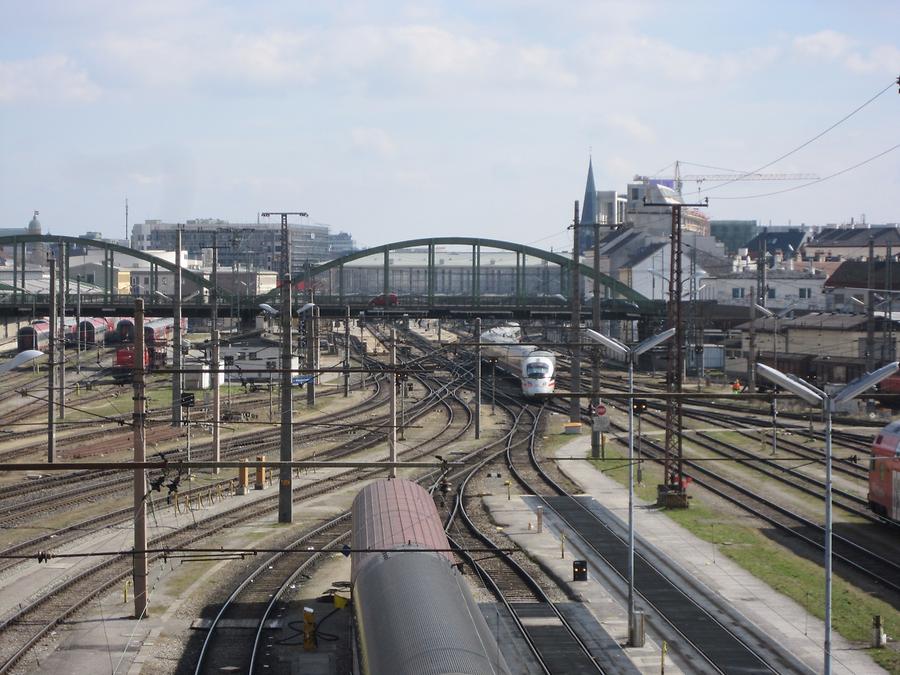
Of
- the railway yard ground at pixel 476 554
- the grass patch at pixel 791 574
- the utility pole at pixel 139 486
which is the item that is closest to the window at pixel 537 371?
the railway yard ground at pixel 476 554

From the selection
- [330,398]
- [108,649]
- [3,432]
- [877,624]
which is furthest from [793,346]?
[108,649]

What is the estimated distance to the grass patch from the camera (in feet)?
71.3

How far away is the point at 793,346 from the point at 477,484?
133 feet

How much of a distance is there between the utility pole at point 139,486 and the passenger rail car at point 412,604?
4157mm

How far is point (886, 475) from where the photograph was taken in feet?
95.8

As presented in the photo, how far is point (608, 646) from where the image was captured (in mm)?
20703

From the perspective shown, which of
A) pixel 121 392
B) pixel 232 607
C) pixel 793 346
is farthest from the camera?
pixel 793 346

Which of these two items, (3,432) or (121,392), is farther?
(121,392)

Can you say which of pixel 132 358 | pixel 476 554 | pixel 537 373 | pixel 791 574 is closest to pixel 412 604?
pixel 476 554

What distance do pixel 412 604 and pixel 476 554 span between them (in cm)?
1209

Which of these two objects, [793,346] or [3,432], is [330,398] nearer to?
[3,432]

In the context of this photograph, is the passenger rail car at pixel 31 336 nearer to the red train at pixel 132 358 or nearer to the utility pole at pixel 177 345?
the red train at pixel 132 358

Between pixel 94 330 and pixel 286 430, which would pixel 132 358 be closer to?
pixel 94 330

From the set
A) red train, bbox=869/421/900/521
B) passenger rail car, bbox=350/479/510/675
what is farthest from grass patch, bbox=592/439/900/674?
passenger rail car, bbox=350/479/510/675
